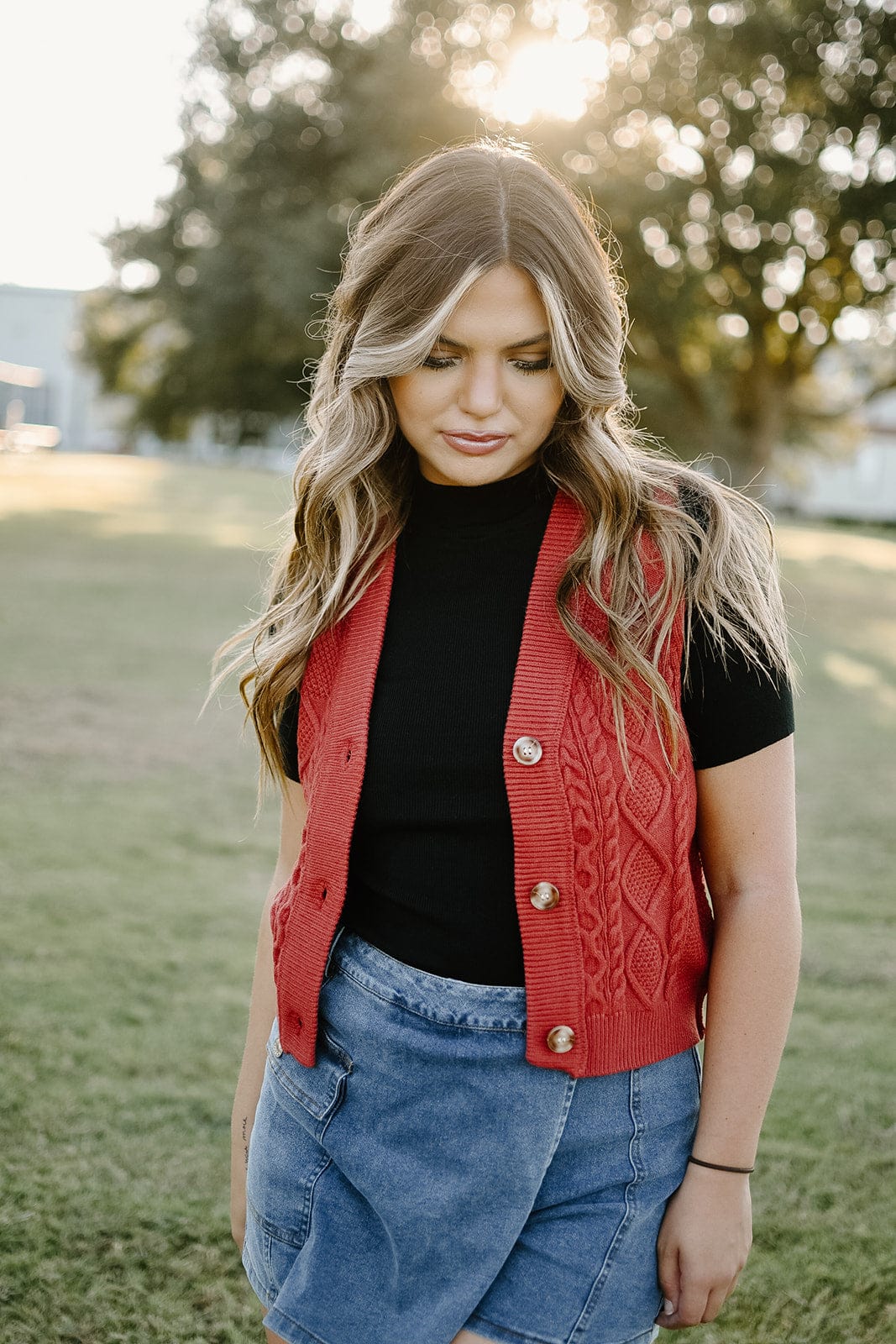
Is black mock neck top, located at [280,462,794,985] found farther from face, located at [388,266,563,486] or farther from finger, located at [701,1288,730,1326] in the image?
finger, located at [701,1288,730,1326]

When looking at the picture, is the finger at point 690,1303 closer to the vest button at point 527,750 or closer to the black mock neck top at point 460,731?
the black mock neck top at point 460,731

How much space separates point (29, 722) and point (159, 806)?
6.53 feet

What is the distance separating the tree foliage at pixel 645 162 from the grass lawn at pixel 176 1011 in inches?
230

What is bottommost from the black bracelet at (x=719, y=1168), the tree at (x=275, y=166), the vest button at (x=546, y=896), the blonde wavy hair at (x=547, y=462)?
the black bracelet at (x=719, y=1168)

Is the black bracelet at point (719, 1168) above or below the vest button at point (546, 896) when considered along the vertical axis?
below

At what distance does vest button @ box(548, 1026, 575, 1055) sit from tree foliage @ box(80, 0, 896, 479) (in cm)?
1025

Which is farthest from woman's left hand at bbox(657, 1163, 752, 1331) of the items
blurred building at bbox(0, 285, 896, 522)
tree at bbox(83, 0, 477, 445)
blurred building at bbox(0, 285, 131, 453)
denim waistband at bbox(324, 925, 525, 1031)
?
blurred building at bbox(0, 285, 131, 453)

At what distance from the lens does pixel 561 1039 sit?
1.52 metres

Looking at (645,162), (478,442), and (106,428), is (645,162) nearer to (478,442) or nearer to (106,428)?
(478,442)

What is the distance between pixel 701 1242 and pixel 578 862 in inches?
19.8

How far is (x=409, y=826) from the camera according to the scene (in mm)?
1653

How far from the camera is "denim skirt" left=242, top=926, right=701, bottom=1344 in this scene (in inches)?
60.4

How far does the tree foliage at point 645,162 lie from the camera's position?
1598 cm

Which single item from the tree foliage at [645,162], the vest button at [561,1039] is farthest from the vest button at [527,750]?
the tree foliage at [645,162]
